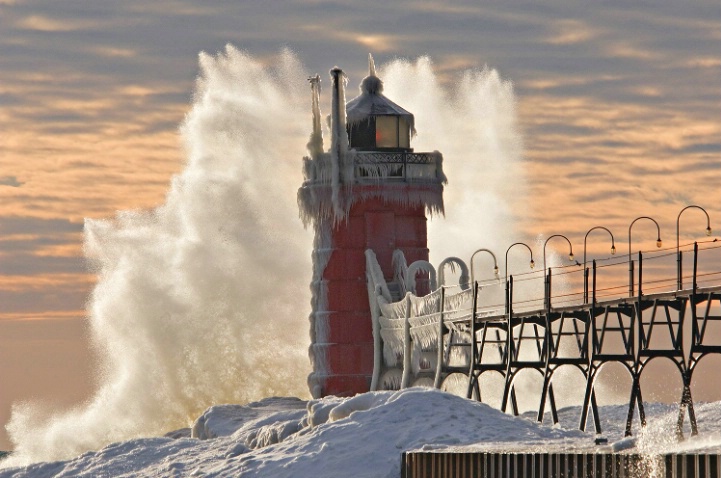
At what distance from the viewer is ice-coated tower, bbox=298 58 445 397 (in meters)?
62.4

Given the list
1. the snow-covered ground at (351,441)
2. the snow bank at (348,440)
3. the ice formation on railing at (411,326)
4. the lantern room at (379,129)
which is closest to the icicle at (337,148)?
the lantern room at (379,129)

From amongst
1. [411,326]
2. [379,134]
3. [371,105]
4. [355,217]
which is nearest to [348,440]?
[411,326]

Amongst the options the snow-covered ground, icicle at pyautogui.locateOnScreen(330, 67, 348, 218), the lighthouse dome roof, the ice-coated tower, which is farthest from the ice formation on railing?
the snow-covered ground

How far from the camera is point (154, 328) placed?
72125 millimetres

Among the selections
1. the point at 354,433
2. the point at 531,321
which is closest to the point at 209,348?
the point at 531,321

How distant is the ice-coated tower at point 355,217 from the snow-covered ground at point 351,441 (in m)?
11.5

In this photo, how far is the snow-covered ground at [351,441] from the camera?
39.7 metres

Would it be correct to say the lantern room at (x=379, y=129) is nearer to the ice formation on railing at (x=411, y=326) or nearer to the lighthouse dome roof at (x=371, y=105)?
the lighthouse dome roof at (x=371, y=105)

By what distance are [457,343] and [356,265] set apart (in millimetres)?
7925

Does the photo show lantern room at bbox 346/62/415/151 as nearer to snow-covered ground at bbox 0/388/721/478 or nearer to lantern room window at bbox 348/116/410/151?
lantern room window at bbox 348/116/410/151

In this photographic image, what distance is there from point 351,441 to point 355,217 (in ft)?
74.3

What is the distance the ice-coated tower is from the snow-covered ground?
11497 millimetres

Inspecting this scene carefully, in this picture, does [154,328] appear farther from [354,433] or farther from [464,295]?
[354,433]

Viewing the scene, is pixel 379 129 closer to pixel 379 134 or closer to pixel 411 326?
pixel 379 134
